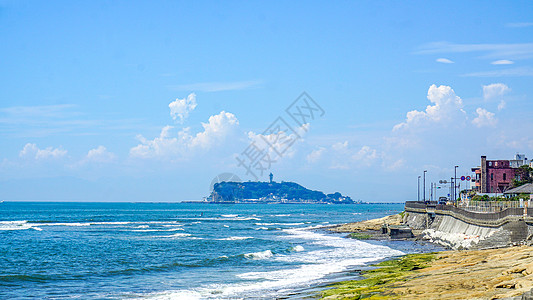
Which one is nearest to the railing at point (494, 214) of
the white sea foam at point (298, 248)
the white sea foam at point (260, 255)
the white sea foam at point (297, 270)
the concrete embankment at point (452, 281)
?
the white sea foam at point (297, 270)

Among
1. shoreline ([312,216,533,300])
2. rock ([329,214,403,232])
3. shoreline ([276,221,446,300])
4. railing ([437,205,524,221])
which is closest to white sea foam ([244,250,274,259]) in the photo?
shoreline ([276,221,446,300])

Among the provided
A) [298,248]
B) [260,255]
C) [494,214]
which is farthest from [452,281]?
[298,248]

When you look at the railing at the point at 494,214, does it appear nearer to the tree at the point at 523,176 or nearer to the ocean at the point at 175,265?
the ocean at the point at 175,265

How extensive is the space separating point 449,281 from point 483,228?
24.2 m

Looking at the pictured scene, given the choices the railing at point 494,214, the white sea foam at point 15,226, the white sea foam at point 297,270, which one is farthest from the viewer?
the white sea foam at point 15,226

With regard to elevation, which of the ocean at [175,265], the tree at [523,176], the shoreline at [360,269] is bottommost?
the ocean at [175,265]

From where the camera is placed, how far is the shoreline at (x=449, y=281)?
63.3 feet

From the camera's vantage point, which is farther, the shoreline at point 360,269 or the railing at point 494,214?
the railing at point 494,214

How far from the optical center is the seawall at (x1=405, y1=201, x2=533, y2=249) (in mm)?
38719

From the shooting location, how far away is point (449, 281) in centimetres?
2270

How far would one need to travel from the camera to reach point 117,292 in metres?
31.1

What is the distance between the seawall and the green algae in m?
6.52

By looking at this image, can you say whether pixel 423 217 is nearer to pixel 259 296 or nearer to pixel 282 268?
pixel 282 268

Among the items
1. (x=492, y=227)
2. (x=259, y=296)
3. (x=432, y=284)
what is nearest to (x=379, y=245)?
(x=492, y=227)
